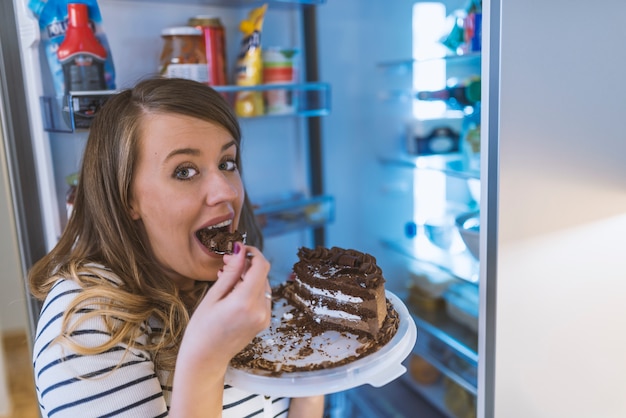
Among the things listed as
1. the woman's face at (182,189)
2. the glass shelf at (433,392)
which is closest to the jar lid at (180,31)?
the woman's face at (182,189)

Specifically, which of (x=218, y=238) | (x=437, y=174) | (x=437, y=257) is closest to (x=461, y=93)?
(x=437, y=174)

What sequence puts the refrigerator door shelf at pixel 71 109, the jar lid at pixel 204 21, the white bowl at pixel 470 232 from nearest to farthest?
1. the refrigerator door shelf at pixel 71 109
2. the white bowl at pixel 470 232
3. the jar lid at pixel 204 21

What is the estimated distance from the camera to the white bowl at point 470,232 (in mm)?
1486

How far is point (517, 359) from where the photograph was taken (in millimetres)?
1285

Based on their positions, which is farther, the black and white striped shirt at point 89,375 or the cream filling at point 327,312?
the cream filling at point 327,312

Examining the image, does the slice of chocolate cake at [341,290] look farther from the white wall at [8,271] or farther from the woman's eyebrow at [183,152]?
the white wall at [8,271]

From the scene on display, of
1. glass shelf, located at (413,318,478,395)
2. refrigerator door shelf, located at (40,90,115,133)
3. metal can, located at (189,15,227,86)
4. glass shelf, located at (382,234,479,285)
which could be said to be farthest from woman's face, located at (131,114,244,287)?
glass shelf, located at (413,318,478,395)

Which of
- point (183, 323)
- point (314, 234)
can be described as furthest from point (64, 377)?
point (314, 234)

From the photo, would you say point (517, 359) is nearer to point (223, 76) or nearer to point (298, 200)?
point (298, 200)

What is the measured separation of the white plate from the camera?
0.95 metres

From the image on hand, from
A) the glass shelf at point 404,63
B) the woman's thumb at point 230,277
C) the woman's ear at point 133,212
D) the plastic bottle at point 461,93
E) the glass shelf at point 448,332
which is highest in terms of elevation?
the glass shelf at point 404,63

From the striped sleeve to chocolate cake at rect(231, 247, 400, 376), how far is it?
18 cm

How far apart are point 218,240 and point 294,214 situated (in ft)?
2.62

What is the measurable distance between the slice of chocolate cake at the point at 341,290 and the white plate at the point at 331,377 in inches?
3.9
